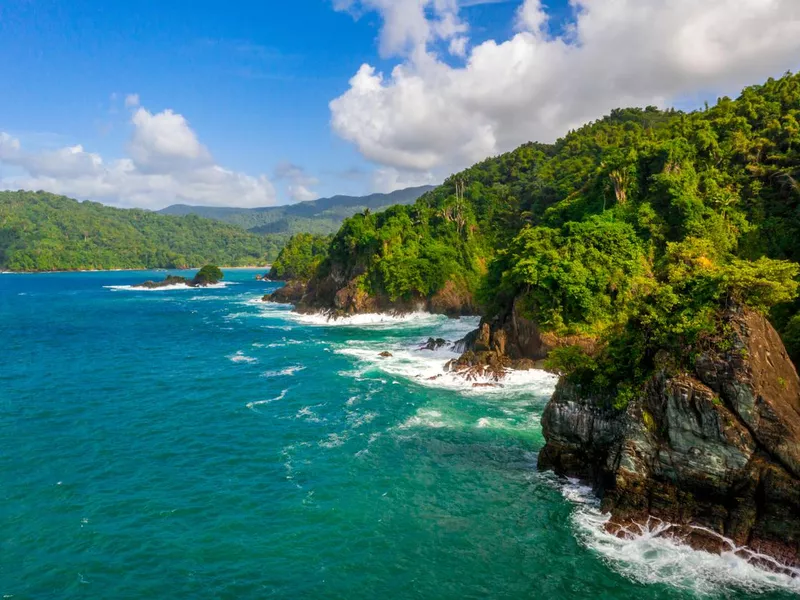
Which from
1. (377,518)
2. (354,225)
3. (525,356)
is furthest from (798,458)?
(354,225)

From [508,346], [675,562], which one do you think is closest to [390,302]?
[508,346]

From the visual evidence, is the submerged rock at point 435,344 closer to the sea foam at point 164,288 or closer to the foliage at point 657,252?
the foliage at point 657,252

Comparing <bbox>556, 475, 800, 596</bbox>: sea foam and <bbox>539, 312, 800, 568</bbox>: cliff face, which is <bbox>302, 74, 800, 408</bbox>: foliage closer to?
<bbox>539, 312, 800, 568</bbox>: cliff face

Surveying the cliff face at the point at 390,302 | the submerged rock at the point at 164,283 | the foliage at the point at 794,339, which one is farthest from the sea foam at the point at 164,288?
the foliage at the point at 794,339

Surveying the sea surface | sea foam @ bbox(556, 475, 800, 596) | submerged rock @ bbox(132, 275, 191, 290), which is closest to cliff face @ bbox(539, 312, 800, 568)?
sea foam @ bbox(556, 475, 800, 596)

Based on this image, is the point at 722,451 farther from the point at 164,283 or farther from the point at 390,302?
the point at 164,283

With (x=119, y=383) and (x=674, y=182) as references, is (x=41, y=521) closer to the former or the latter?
(x=119, y=383)
